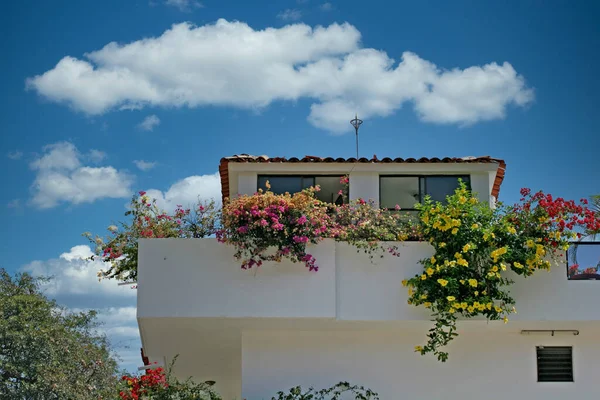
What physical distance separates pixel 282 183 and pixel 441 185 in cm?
389

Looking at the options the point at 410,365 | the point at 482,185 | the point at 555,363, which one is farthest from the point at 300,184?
the point at 555,363

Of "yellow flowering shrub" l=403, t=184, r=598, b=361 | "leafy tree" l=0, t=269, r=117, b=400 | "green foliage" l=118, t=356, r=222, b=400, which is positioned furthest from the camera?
"leafy tree" l=0, t=269, r=117, b=400

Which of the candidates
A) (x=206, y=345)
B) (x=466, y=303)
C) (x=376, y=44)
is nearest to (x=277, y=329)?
(x=206, y=345)

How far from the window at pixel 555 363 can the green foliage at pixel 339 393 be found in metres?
3.53

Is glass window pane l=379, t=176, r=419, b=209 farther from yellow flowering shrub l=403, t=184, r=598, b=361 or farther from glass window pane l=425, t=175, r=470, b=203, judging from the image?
yellow flowering shrub l=403, t=184, r=598, b=361

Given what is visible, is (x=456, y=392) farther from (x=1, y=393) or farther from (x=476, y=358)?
(x=1, y=393)

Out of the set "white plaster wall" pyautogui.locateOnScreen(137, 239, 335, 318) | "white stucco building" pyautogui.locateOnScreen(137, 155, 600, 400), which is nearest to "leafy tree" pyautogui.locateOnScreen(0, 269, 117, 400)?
"white stucco building" pyautogui.locateOnScreen(137, 155, 600, 400)

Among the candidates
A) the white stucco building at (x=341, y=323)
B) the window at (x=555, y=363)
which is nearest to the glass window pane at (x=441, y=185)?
the white stucco building at (x=341, y=323)

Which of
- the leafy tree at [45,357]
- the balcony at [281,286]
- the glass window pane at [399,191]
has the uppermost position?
the glass window pane at [399,191]

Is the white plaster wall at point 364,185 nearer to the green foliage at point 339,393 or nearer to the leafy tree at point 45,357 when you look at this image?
the green foliage at point 339,393

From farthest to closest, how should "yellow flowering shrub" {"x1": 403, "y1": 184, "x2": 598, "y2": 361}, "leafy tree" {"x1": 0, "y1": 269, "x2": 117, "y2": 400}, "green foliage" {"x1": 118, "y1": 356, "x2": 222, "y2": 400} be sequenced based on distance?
"leafy tree" {"x1": 0, "y1": 269, "x2": 117, "y2": 400} < "green foliage" {"x1": 118, "y1": 356, "x2": 222, "y2": 400} < "yellow flowering shrub" {"x1": 403, "y1": 184, "x2": 598, "y2": 361}

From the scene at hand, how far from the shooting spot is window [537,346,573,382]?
16.1 m

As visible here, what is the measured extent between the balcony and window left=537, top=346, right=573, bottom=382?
1.43m

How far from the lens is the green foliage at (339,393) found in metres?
15.5
